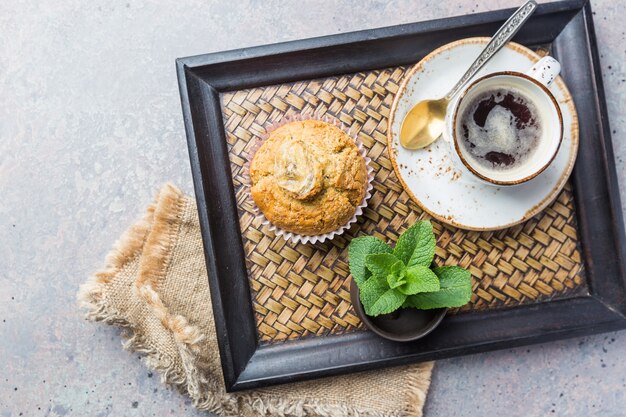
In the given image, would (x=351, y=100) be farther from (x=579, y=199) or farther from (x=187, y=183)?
(x=579, y=199)

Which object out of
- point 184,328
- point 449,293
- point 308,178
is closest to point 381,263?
point 449,293

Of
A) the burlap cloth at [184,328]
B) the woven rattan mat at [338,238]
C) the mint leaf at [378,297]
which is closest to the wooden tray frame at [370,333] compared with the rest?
the woven rattan mat at [338,238]

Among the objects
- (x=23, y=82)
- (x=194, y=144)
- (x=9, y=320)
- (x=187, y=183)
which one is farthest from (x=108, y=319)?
(x=23, y=82)

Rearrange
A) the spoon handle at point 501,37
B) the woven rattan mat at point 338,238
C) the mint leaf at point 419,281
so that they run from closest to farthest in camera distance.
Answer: the mint leaf at point 419,281, the spoon handle at point 501,37, the woven rattan mat at point 338,238

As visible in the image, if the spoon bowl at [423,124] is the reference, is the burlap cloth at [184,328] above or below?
below

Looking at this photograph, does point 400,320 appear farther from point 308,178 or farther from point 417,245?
point 308,178

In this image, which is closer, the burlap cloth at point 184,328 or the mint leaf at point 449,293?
the mint leaf at point 449,293

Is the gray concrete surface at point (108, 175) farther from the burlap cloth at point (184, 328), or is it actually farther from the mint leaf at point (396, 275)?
the mint leaf at point (396, 275)

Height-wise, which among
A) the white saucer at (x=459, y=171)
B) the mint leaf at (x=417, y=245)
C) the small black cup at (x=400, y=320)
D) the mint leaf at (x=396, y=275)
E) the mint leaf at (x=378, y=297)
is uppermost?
the white saucer at (x=459, y=171)
